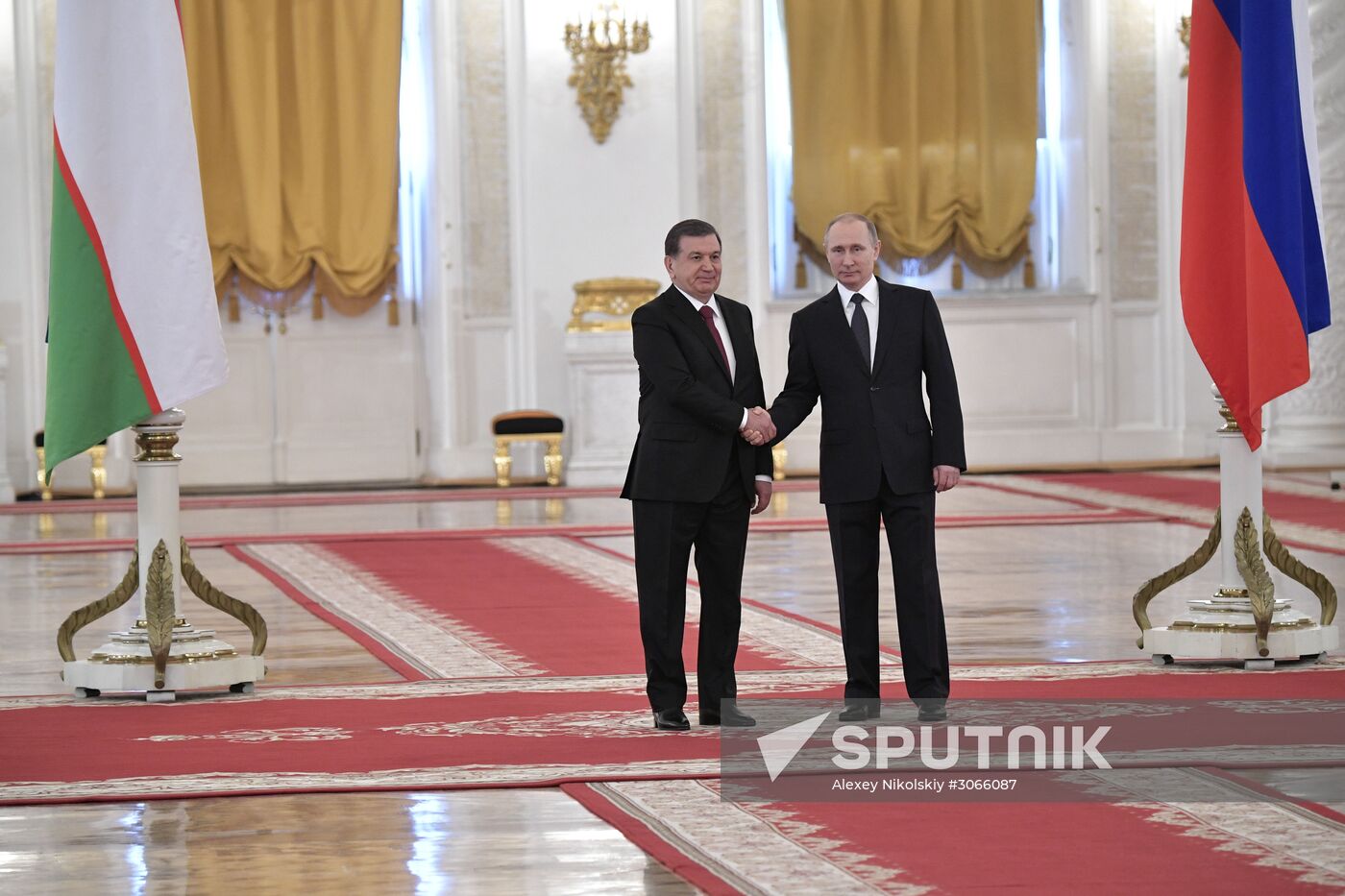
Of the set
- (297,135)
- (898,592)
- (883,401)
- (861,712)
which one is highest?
(297,135)

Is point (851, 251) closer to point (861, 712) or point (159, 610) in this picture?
point (861, 712)

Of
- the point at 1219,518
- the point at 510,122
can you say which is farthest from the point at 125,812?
the point at 510,122

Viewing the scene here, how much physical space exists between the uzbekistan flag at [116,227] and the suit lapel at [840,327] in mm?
1707

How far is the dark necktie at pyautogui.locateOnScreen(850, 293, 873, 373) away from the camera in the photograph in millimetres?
4617

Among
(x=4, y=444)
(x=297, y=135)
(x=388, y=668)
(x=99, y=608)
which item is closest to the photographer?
(x=99, y=608)

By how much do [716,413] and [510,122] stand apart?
9800 mm

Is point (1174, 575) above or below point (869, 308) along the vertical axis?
below

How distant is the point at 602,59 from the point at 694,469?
32.1 feet

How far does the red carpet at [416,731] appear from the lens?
3.98m

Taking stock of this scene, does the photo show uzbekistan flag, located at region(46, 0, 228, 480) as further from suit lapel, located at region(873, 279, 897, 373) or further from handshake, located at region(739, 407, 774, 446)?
suit lapel, located at region(873, 279, 897, 373)

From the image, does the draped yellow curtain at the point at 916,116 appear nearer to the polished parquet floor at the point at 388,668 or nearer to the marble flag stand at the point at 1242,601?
the polished parquet floor at the point at 388,668

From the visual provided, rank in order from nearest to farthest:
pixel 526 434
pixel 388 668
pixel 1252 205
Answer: pixel 1252 205, pixel 388 668, pixel 526 434

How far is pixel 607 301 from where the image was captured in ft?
44.5

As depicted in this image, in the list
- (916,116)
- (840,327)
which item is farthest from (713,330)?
(916,116)
